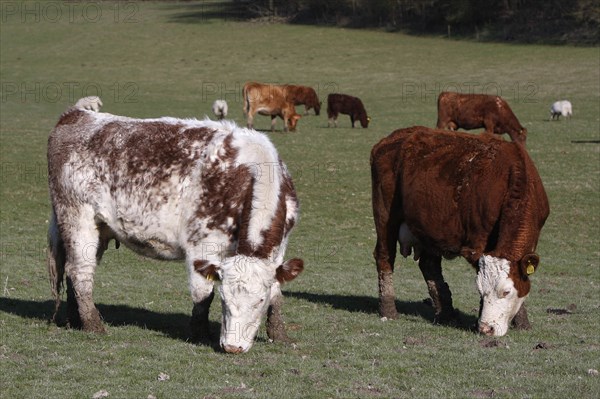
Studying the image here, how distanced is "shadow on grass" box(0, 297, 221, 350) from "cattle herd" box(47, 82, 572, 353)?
59 cm

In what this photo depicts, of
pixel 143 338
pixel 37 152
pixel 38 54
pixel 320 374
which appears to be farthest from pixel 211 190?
pixel 38 54

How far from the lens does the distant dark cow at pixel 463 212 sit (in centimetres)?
1089

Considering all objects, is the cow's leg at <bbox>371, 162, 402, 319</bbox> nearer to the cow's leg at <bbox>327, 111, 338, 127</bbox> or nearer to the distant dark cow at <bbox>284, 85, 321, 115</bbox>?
the distant dark cow at <bbox>284, 85, 321, 115</bbox>

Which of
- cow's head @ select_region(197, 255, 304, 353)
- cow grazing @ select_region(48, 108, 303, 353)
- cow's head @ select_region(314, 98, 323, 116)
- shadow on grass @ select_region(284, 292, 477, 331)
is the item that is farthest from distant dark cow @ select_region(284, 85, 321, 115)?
cow's head @ select_region(197, 255, 304, 353)

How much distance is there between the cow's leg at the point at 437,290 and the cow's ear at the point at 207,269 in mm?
3611

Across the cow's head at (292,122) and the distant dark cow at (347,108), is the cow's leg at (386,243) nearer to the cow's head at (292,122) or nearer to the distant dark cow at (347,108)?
the cow's head at (292,122)

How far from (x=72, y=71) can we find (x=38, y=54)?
766cm

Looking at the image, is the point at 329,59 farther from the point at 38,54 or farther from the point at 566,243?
the point at 566,243

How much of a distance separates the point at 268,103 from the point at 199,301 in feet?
99.0

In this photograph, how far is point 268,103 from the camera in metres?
39.9

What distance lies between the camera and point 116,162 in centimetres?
1084

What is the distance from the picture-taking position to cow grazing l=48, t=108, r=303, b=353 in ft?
31.5

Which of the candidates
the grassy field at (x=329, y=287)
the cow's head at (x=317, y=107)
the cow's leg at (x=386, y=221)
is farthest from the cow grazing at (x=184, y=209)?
the cow's head at (x=317, y=107)

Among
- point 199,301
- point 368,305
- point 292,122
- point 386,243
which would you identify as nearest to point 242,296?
point 199,301
